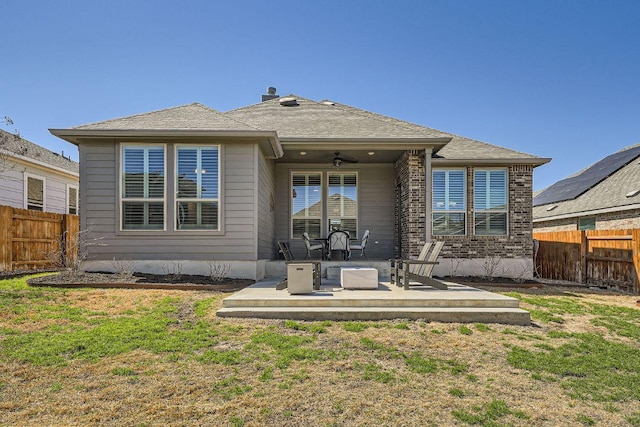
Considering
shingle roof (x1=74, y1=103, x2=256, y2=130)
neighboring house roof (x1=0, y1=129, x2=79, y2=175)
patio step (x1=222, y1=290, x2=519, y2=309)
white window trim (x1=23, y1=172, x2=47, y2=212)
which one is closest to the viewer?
patio step (x1=222, y1=290, x2=519, y2=309)

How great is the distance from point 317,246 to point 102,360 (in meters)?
6.58

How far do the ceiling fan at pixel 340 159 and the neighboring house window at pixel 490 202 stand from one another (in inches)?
131

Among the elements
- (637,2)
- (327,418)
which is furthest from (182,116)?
(637,2)

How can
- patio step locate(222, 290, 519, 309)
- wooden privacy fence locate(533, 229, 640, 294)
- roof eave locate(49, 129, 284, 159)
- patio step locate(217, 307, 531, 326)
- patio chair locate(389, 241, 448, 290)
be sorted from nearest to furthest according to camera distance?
patio step locate(217, 307, 531, 326) < patio step locate(222, 290, 519, 309) < patio chair locate(389, 241, 448, 290) < roof eave locate(49, 129, 284, 159) < wooden privacy fence locate(533, 229, 640, 294)

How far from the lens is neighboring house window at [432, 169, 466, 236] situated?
33.1ft

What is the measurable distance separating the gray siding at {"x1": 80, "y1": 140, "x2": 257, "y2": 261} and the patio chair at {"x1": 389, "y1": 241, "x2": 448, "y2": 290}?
3129mm

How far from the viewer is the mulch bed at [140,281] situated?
693 cm

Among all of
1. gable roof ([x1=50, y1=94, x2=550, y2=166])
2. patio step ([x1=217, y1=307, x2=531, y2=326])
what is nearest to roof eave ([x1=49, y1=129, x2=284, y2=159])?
gable roof ([x1=50, y1=94, x2=550, y2=166])

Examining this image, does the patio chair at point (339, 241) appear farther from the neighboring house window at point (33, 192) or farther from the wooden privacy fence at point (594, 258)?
the neighboring house window at point (33, 192)

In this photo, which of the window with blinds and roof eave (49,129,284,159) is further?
the window with blinds

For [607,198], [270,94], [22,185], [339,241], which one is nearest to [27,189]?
[22,185]

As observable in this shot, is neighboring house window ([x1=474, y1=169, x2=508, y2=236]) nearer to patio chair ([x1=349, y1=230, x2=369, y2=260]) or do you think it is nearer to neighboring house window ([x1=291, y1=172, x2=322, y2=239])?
patio chair ([x1=349, y1=230, x2=369, y2=260])

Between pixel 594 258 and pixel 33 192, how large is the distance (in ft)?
58.2

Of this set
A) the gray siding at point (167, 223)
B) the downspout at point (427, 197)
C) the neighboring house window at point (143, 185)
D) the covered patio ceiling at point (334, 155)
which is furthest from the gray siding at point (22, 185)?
the downspout at point (427, 197)
